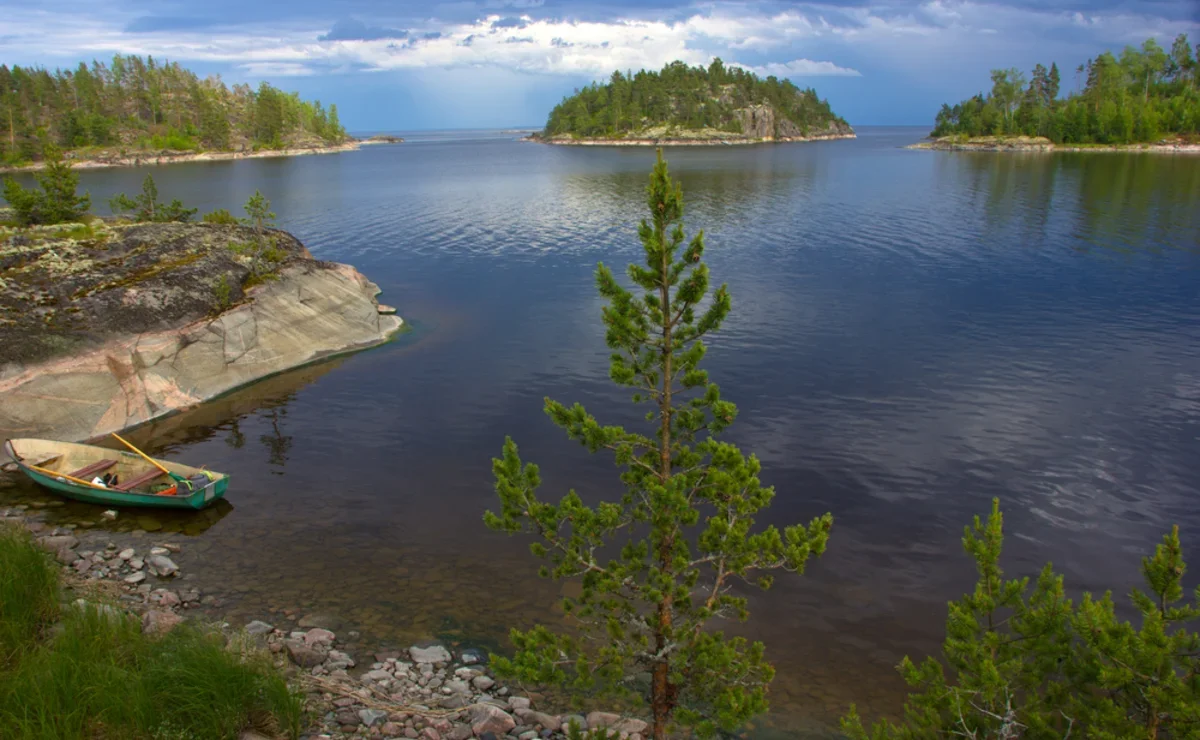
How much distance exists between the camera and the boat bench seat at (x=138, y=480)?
25641 mm

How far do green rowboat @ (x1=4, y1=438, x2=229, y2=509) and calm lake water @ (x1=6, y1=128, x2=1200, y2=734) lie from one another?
1144mm

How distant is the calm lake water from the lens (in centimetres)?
2147

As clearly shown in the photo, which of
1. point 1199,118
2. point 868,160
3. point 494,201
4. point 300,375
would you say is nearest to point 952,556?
point 300,375

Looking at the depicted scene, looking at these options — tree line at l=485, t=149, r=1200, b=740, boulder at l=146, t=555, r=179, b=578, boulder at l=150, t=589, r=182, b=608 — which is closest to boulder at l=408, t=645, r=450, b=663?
tree line at l=485, t=149, r=1200, b=740

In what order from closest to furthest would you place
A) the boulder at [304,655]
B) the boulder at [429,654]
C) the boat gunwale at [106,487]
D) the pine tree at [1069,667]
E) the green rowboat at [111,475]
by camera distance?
the pine tree at [1069,667], the boulder at [304,655], the boulder at [429,654], the boat gunwale at [106,487], the green rowboat at [111,475]

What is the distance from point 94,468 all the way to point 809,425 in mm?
29155

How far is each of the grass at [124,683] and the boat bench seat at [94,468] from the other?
12.8m

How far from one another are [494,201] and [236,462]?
8174cm

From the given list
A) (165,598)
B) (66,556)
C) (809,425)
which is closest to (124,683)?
(165,598)

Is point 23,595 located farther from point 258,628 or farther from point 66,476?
point 66,476

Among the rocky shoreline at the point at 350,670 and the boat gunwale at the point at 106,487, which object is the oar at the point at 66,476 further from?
the rocky shoreline at the point at 350,670

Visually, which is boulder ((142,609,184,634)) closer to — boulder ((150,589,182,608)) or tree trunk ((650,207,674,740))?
boulder ((150,589,182,608))

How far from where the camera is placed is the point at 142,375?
1373 inches

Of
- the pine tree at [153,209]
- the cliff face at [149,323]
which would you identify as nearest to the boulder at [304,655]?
the cliff face at [149,323]
